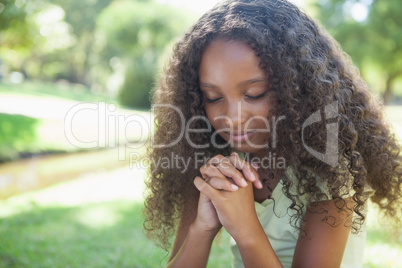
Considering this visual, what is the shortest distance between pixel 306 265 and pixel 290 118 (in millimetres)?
596

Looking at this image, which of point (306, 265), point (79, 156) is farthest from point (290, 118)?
point (79, 156)

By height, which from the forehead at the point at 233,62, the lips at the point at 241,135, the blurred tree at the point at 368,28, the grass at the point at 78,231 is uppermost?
the blurred tree at the point at 368,28

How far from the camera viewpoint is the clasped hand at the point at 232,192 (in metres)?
1.58

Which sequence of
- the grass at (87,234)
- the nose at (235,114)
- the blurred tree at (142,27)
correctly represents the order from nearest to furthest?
the nose at (235,114)
the grass at (87,234)
the blurred tree at (142,27)

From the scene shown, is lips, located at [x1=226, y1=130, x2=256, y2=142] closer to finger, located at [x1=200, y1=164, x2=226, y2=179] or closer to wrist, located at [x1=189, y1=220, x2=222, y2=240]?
finger, located at [x1=200, y1=164, x2=226, y2=179]

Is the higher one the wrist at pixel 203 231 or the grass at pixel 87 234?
the wrist at pixel 203 231

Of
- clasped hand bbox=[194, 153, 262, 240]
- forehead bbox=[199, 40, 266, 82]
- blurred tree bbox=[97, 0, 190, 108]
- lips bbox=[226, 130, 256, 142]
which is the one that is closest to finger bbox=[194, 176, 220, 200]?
clasped hand bbox=[194, 153, 262, 240]

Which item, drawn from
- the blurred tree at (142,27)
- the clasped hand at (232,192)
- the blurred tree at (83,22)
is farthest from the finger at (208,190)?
the blurred tree at (83,22)

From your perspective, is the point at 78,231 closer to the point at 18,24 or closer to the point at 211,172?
the point at 211,172

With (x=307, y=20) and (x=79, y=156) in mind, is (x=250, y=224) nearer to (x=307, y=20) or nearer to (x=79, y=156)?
(x=307, y=20)

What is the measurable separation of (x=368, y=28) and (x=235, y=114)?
565 inches

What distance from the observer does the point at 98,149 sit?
9.86 m

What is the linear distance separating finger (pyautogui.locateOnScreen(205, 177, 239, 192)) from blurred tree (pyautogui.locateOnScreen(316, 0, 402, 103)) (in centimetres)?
1370

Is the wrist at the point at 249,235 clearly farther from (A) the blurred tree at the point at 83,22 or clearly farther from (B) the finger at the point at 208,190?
(A) the blurred tree at the point at 83,22
